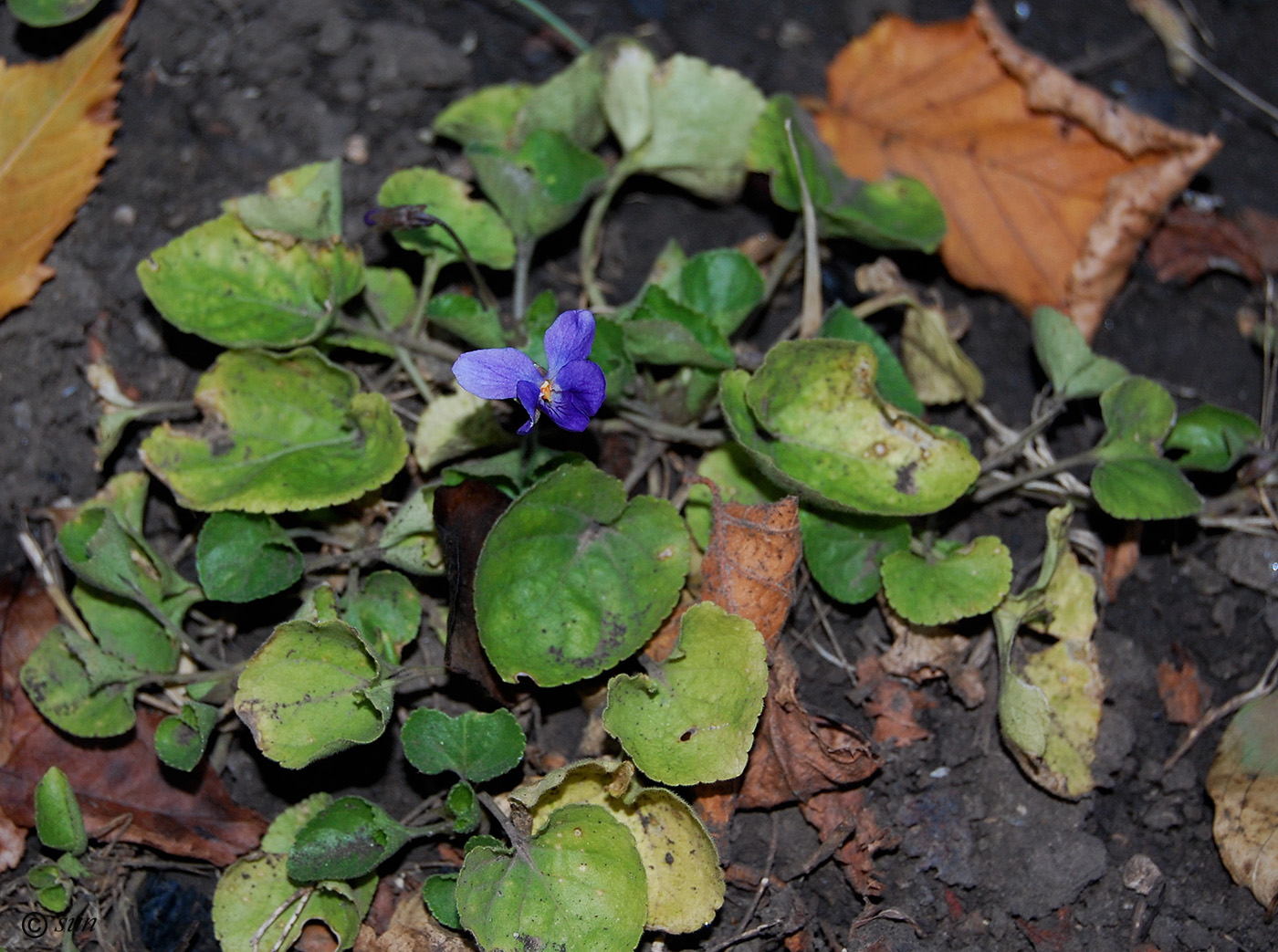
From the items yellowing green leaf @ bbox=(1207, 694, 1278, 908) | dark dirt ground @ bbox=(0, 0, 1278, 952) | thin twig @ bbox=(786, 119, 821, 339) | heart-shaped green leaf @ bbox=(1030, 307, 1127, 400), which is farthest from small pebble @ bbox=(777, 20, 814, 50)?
yellowing green leaf @ bbox=(1207, 694, 1278, 908)

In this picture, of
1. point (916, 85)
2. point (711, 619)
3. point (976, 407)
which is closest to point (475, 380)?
point (711, 619)

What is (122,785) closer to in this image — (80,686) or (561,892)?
(80,686)

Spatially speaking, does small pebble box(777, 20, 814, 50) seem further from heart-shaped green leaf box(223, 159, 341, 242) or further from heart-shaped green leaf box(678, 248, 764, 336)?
heart-shaped green leaf box(223, 159, 341, 242)

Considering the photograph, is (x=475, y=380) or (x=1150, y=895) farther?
(x=1150, y=895)

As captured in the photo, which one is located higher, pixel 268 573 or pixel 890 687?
pixel 268 573

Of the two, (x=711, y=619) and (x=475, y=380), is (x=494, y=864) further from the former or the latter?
(x=475, y=380)
